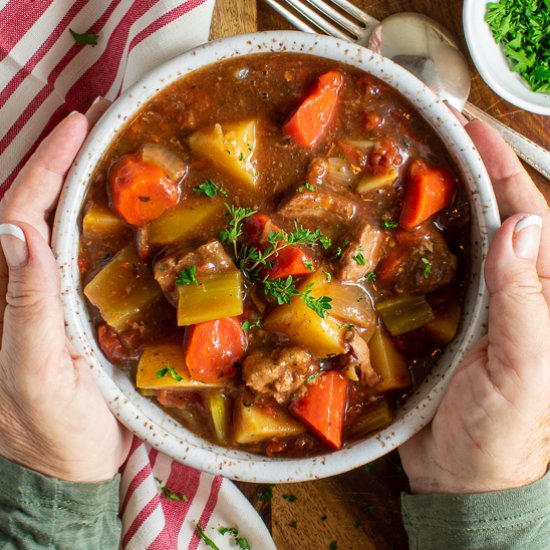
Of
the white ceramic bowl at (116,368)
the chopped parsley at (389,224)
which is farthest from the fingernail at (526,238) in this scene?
the chopped parsley at (389,224)

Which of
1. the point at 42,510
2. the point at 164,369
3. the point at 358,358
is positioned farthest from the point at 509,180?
the point at 42,510

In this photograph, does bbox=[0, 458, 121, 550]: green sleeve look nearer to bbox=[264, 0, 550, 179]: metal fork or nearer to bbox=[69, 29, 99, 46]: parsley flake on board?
bbox=[69, 29, 99, 46]: parsley flake on board

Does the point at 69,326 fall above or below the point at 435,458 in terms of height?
above

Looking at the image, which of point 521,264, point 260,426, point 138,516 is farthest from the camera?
point 138,516

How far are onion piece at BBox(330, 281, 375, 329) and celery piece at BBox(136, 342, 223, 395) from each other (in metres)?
0.65

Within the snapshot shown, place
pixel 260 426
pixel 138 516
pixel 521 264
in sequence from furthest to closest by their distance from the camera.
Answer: pixel 138 516 < pixel 260 426 < pixel 521 264

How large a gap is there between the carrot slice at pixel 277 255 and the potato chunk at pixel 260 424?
2.02ft

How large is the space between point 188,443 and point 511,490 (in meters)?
1.48

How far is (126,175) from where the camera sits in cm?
321

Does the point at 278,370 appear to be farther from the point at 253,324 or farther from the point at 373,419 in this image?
the point at 373,419

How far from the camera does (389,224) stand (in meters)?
3.30

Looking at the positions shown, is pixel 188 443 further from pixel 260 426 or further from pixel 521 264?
pixel 521 264

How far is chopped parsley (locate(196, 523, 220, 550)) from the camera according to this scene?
12.3 ft

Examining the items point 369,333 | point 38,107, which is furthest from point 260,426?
point 38,107
